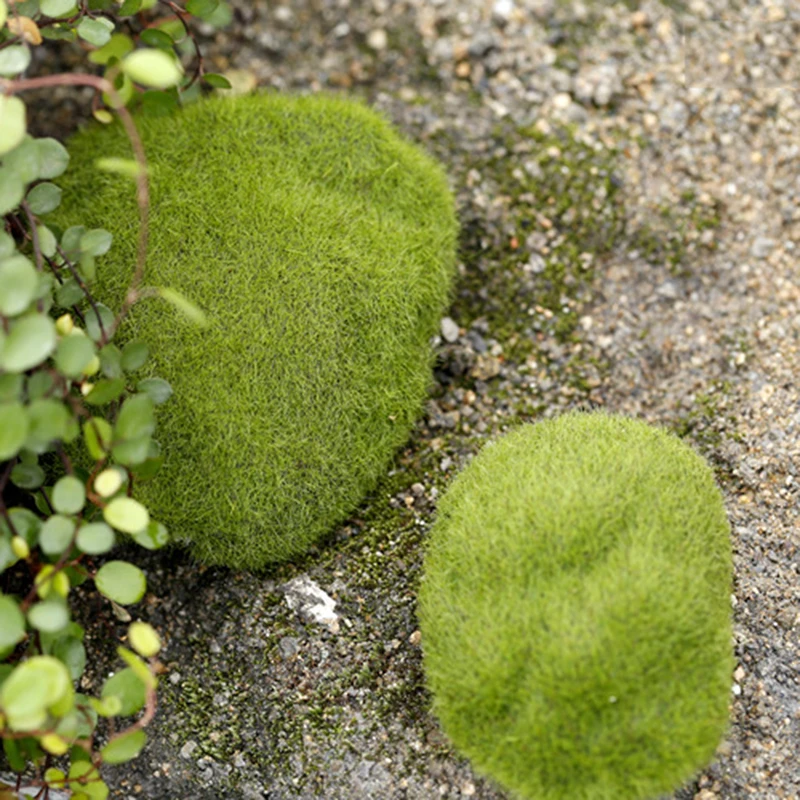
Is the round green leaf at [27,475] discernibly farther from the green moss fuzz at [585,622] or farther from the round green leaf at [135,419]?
the green moss fuzz at [585,622]

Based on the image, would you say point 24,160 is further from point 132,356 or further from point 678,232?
point 678,232

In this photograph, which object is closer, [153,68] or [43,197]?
[153,68]

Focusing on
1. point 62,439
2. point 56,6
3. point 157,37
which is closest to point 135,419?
point 62,439

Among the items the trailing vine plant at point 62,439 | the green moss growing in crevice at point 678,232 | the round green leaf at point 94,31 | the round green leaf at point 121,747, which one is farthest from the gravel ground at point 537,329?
the round green leaf at point 94,31

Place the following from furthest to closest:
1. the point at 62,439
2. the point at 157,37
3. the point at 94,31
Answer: the point at 157,37, the point at 94,31, the point at 62,439

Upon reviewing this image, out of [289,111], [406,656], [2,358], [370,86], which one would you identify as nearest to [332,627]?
[406,656]

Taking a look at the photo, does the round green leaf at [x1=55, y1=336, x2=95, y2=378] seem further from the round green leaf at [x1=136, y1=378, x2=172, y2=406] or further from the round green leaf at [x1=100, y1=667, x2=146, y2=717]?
the round green leaf at [x1=100, y1=667, x2=146, y2=717]
